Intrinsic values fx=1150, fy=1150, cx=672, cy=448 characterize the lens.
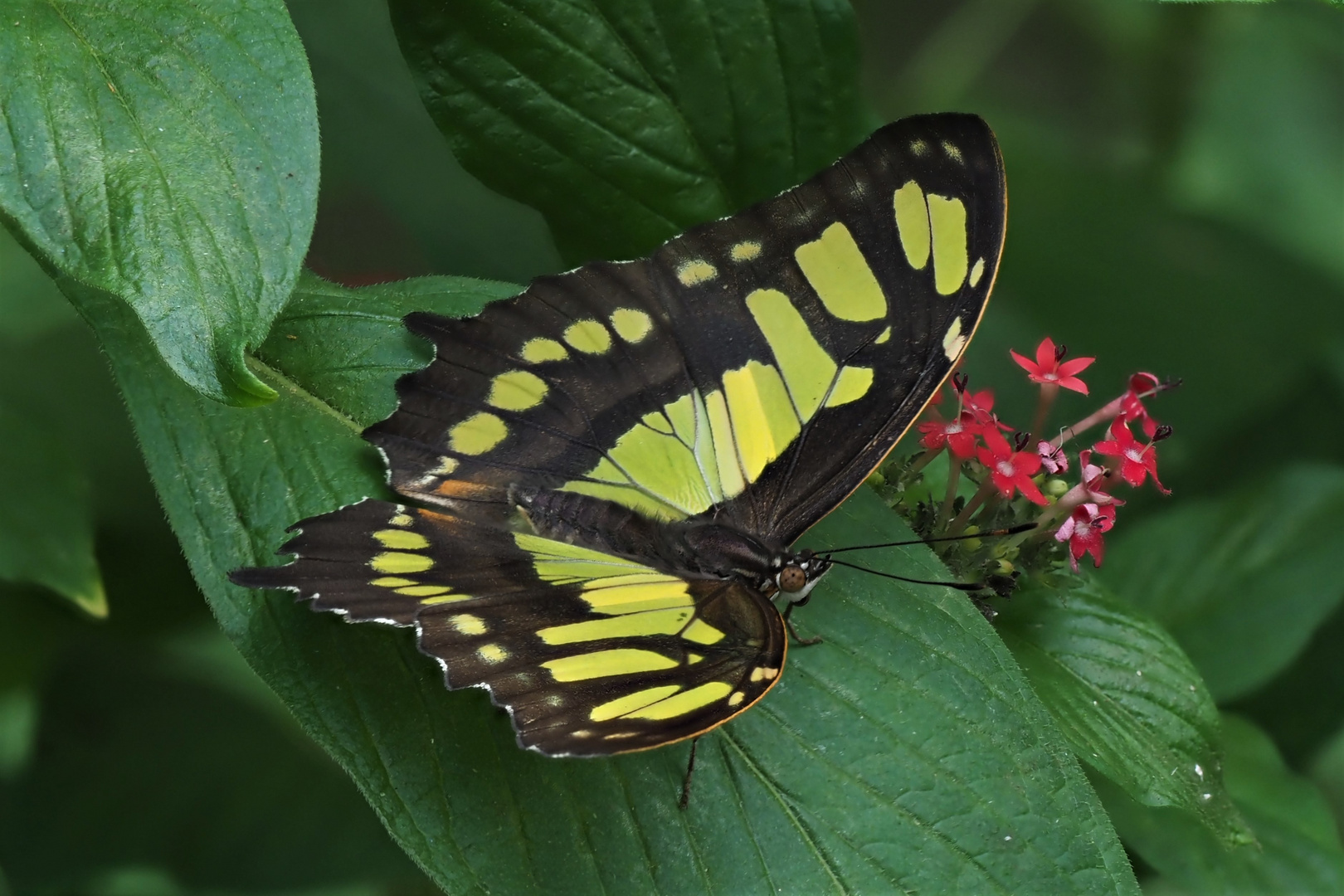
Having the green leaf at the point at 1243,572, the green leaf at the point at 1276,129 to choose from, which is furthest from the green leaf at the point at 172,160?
the green leaf at the point at 1276,129

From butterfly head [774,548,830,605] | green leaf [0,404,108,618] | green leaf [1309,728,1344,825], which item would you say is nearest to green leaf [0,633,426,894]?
green leaf [0,404,108,618]

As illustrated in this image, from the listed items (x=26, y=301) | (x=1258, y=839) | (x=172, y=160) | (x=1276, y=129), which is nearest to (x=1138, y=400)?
(x=1258, y=839)

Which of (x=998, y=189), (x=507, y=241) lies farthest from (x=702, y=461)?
(x=507, y=241)

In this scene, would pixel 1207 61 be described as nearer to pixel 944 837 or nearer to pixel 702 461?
pixel 702 461

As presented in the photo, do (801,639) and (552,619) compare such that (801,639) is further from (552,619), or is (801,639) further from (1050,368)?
(1050,368)

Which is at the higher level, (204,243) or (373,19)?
(373,19)

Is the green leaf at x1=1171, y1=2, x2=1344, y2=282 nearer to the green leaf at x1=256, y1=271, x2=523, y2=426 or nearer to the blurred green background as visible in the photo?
the blurred green background

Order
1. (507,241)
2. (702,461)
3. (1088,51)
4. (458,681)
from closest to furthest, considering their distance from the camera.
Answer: (458,681) → (702,461) → (507,241) → (1088,51)

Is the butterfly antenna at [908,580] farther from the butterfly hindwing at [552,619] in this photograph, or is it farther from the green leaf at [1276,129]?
the green leaf at [1276,129]
